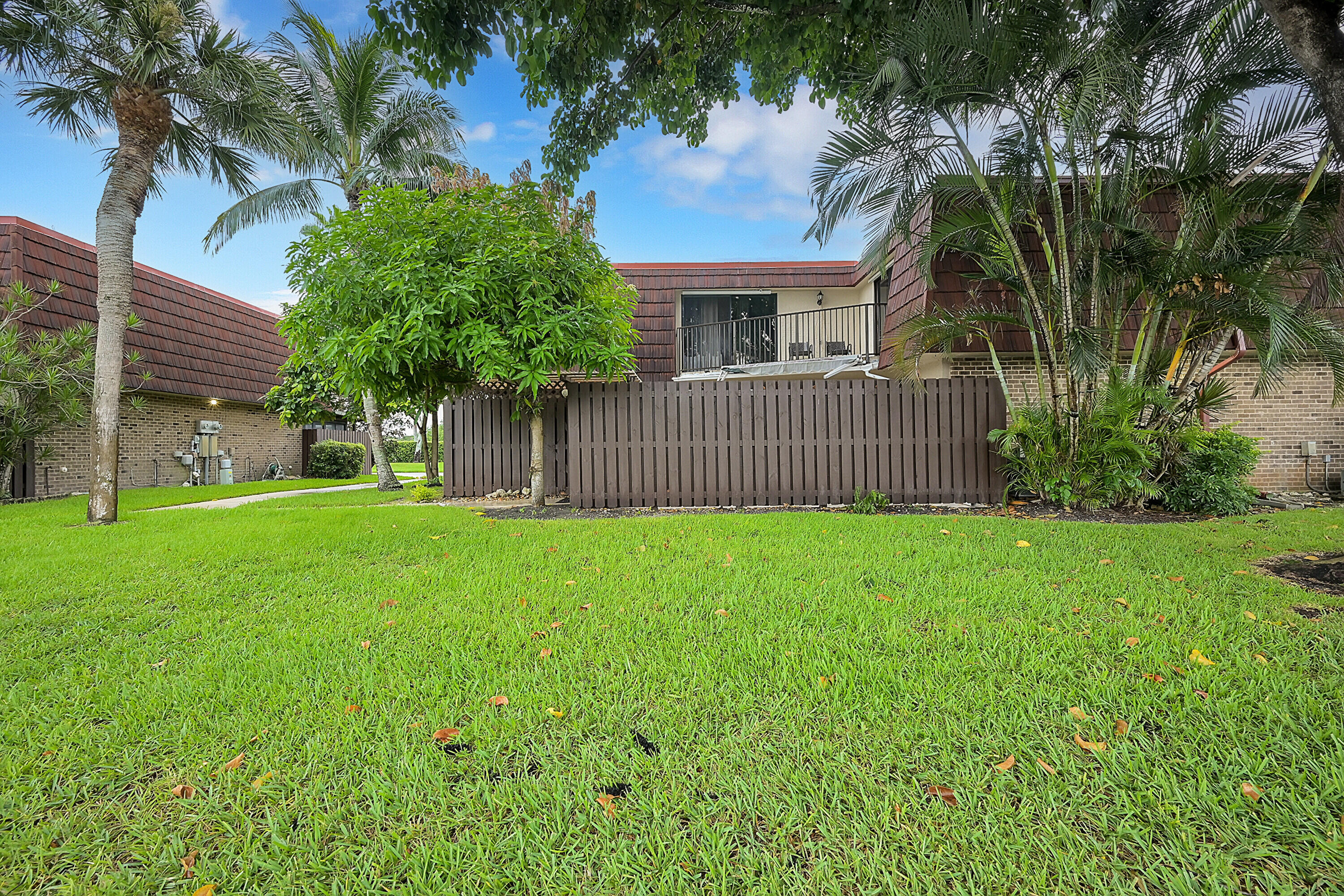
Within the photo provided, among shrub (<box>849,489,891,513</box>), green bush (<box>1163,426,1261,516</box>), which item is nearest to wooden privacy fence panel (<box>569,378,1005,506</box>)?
shrub (<box>849,489,891,513</box>)

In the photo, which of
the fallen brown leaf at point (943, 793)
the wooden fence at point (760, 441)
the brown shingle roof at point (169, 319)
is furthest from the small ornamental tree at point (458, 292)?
the fallen brown leaf at point (943, 793)

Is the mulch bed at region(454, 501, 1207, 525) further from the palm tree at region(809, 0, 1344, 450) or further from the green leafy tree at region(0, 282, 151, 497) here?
the green leafy tree at region(0, 282, 151, 497)

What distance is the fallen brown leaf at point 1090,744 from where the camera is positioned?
202 cm

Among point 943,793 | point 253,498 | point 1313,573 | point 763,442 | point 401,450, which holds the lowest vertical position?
point 943,793

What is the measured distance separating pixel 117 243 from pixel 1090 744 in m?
11.3

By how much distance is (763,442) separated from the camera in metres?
8.98

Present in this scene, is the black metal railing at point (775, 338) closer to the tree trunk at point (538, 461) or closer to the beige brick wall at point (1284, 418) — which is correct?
the beige brick wall at point (1284, 418)

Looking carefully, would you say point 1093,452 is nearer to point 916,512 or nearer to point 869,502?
point 916,512

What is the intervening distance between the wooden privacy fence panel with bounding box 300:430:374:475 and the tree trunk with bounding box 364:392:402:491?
15.1ft

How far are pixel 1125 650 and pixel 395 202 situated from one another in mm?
9009

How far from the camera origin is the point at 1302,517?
265 inches

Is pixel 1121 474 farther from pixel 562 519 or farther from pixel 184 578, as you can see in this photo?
pixel 184 578

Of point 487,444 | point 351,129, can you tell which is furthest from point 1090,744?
point 351,129

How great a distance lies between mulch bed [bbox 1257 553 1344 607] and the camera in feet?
11.1
